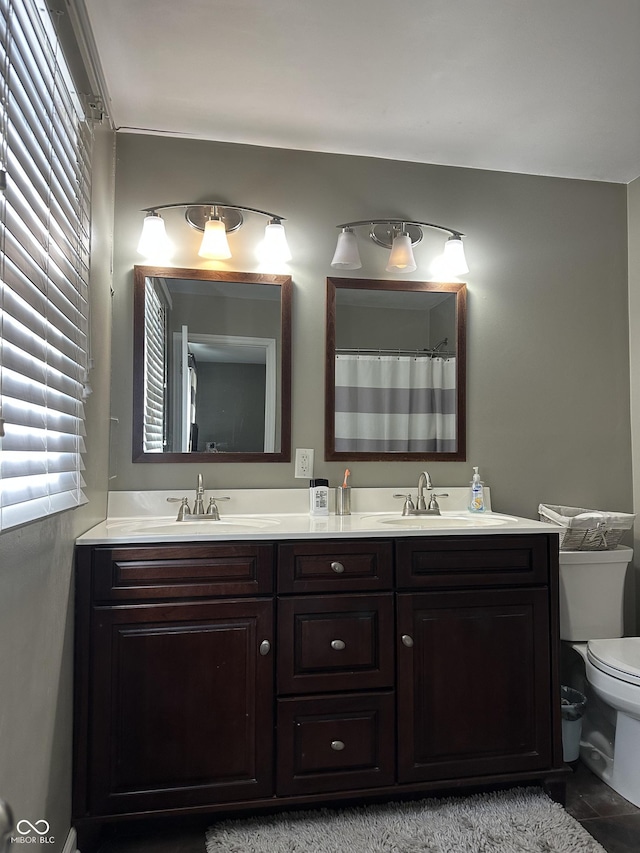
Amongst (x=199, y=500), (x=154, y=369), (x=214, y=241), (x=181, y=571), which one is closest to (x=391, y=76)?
(x=214, y=241)

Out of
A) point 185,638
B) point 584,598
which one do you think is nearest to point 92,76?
point 185,638

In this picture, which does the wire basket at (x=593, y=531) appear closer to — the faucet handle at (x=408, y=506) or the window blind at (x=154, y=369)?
the faucet handle at (x=408, y=506)

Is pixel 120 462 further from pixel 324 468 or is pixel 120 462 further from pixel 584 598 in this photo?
pixel 584 598

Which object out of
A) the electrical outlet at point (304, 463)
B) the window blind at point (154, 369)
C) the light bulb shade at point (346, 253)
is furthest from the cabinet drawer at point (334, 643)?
the light bulb shade at point (346, 253)

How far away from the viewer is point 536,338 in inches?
98.7

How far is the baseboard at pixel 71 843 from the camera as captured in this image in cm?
150

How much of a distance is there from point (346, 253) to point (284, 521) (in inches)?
42.6

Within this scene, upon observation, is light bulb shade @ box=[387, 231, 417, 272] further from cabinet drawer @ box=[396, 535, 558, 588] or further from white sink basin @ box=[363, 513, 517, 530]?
cabinet drawer @ box=[396, 535, 558, 588]

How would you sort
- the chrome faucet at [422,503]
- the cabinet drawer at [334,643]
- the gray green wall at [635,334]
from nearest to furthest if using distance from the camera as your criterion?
the cabinet drawer at [334,643] → the chrome faucet at [422,503] → the gray green wall at [635,334]

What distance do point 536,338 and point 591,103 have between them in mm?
894

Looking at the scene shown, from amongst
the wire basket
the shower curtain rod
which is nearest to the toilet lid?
the wire basket

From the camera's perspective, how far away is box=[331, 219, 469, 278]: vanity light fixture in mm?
2299

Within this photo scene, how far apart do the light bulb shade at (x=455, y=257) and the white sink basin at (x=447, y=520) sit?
3.30ft

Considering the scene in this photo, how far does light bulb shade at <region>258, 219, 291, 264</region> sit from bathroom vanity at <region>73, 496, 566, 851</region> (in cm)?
109
